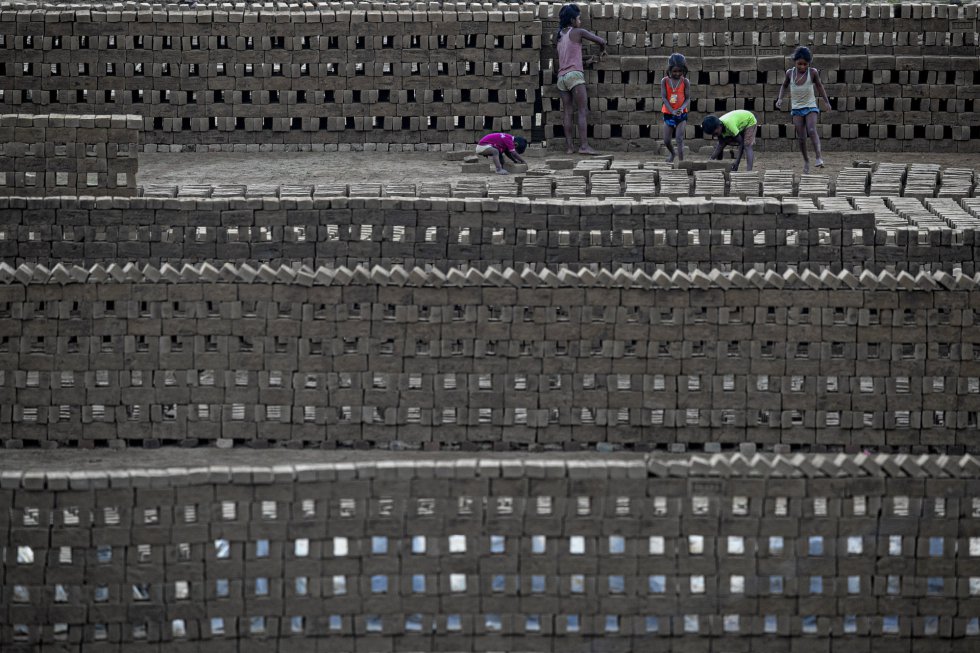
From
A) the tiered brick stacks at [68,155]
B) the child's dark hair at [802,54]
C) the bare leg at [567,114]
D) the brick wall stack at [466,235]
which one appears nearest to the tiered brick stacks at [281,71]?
the bare leg at [567,114]

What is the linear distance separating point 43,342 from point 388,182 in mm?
6961

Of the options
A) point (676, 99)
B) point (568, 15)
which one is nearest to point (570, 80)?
point (568, 15)

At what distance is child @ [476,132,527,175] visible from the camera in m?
23.0

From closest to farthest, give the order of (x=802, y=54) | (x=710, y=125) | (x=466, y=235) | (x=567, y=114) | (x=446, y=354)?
(x=446, y=354) → (x=466, y=235) → (x=710, y=125) → (x=802, y=54) → (x=567, y=114)

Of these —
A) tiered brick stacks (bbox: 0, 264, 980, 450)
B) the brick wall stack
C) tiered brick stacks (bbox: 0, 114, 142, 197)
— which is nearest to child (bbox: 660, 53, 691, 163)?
the brick wall stack

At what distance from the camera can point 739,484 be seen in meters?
13.6

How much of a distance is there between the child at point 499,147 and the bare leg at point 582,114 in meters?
1.65

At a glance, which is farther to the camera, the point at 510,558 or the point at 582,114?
the point at 582,114

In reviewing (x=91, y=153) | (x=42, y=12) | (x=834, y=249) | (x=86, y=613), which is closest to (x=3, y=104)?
(x=42, y=12)

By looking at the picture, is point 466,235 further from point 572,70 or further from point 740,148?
point 572,70

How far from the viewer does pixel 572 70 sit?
24438mm

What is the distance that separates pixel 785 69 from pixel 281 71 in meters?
5.83

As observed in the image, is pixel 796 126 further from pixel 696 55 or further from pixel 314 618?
pixel 314 618

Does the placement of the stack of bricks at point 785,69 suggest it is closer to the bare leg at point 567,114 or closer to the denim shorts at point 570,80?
the bare leg at point 567,114
